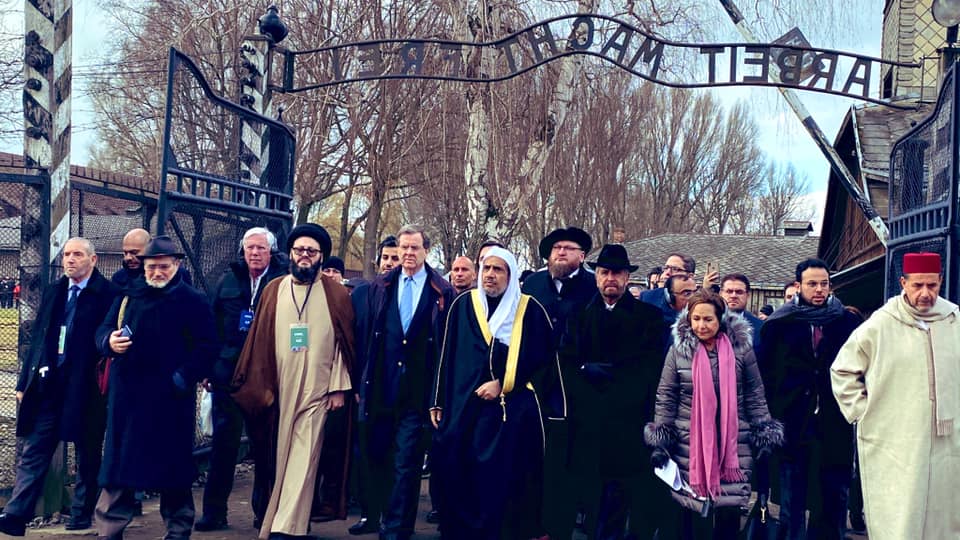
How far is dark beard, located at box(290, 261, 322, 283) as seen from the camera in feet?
24.4

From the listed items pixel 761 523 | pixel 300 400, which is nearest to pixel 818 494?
pixel 761 523

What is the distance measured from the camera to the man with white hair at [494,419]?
271 inches

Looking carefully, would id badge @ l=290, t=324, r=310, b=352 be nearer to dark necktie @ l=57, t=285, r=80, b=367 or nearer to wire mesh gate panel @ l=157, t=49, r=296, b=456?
wire mesh gate panel @ l=157, t=49, r=296, b=456

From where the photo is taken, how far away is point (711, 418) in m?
6.32

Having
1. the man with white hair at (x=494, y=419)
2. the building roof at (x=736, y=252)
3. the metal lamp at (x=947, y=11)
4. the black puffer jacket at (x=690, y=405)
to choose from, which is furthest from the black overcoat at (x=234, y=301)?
the building roof at (x=736, y=252)

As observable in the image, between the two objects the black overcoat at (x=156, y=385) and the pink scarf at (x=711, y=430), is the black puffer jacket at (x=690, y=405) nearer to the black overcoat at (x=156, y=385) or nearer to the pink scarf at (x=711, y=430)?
the pink scarf at (x=711, y=430)

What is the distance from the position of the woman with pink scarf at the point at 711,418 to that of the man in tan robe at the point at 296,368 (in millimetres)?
2292

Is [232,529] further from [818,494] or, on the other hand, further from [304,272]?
[818,494]

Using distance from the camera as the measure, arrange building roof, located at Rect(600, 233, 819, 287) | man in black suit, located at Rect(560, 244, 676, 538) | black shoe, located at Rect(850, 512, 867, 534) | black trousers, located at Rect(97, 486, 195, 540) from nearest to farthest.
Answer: black trousers, located at Rect(97, 486, 195, 540)
man in black suit, located at Rect(560, 244, 676, 538)
black shoe, located at Rect(850, 512, 867, 534)
building roof, located at Rect(600, 233, 819, 287)

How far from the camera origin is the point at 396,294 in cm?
780

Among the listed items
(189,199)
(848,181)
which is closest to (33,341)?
(189,199)

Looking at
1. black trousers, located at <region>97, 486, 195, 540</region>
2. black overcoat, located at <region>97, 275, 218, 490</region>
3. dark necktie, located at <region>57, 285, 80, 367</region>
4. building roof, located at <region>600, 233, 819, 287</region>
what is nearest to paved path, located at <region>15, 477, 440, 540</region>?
black trousers, located at <region>97, 486, 195, 540</region>

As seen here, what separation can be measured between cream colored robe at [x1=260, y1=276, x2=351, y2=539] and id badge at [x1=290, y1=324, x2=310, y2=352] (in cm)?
3

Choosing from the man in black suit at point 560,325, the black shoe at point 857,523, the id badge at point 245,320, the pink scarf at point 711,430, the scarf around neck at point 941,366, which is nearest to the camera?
the scarf around neck at point 941,366
